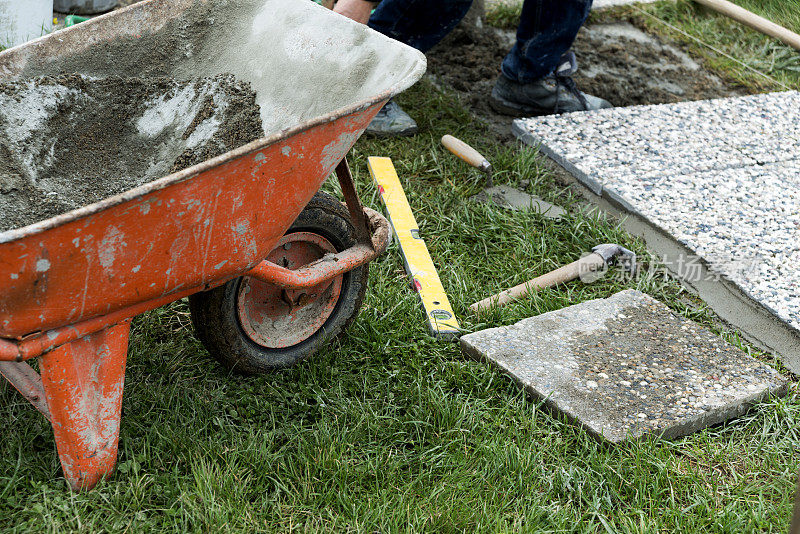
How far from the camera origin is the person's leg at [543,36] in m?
4.11

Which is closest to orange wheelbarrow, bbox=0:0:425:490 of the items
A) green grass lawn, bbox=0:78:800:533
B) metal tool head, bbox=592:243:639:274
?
green grass lawn, bbox=0:78:800:533

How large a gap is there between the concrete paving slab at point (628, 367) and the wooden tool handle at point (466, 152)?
0.92 metres

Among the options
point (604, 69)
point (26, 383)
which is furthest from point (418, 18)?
point (26, 383)

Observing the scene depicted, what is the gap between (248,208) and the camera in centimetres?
200

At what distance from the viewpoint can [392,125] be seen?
4.04 meters

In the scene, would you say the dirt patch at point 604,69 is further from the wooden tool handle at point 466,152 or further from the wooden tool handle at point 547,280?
the wooden tool handle at point 547,280

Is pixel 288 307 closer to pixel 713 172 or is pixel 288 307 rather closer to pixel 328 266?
pixel 328 266

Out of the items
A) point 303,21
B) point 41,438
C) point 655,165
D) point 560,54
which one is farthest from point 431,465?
point 560,54

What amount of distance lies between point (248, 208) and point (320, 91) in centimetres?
61

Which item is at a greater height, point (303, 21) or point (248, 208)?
point (303, 21)

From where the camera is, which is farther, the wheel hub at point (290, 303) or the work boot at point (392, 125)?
the work boot at point (392, 125)

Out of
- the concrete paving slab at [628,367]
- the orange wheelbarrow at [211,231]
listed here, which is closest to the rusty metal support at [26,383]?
the orange wheelbarrow at [211,231]

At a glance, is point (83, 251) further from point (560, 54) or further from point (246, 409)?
point (560, 54)

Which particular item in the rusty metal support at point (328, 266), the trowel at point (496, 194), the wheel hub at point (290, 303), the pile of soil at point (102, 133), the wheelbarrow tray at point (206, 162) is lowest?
the trowel at point (496, 194)
